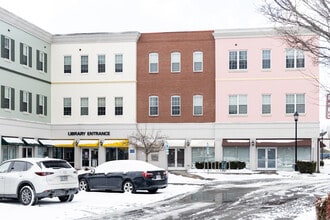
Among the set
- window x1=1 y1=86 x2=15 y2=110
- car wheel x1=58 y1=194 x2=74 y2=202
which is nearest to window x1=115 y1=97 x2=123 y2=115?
window x1=1 y1=86 x2=15 y2=110

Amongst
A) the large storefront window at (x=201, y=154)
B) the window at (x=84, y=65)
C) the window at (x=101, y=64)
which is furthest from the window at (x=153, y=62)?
the large storefront window at (x=201, y=154)

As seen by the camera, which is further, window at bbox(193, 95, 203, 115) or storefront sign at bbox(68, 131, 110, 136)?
storefront sign at bbox(68, 131, 110, 136)

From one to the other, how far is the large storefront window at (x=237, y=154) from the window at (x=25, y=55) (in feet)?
58.2

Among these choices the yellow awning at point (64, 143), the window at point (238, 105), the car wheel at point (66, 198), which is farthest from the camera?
the yellow awning at point (64, 143)

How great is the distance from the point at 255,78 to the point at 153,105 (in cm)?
915

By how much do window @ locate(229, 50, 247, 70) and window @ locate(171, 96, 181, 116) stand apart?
5.38 meters

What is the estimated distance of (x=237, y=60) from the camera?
48750mm

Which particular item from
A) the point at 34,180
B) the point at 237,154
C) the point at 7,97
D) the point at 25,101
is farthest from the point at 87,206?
the point at 237,154

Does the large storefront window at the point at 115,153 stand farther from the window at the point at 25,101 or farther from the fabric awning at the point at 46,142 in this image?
the window at the point at 25,101

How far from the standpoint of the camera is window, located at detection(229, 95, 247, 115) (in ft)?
159

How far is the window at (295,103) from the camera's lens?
47.7m

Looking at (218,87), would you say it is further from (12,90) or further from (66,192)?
(66,192)

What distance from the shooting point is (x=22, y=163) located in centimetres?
2011

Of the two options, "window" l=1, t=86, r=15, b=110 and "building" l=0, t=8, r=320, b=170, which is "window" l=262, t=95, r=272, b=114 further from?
"window" l=1, t=86, r=15, b=110
